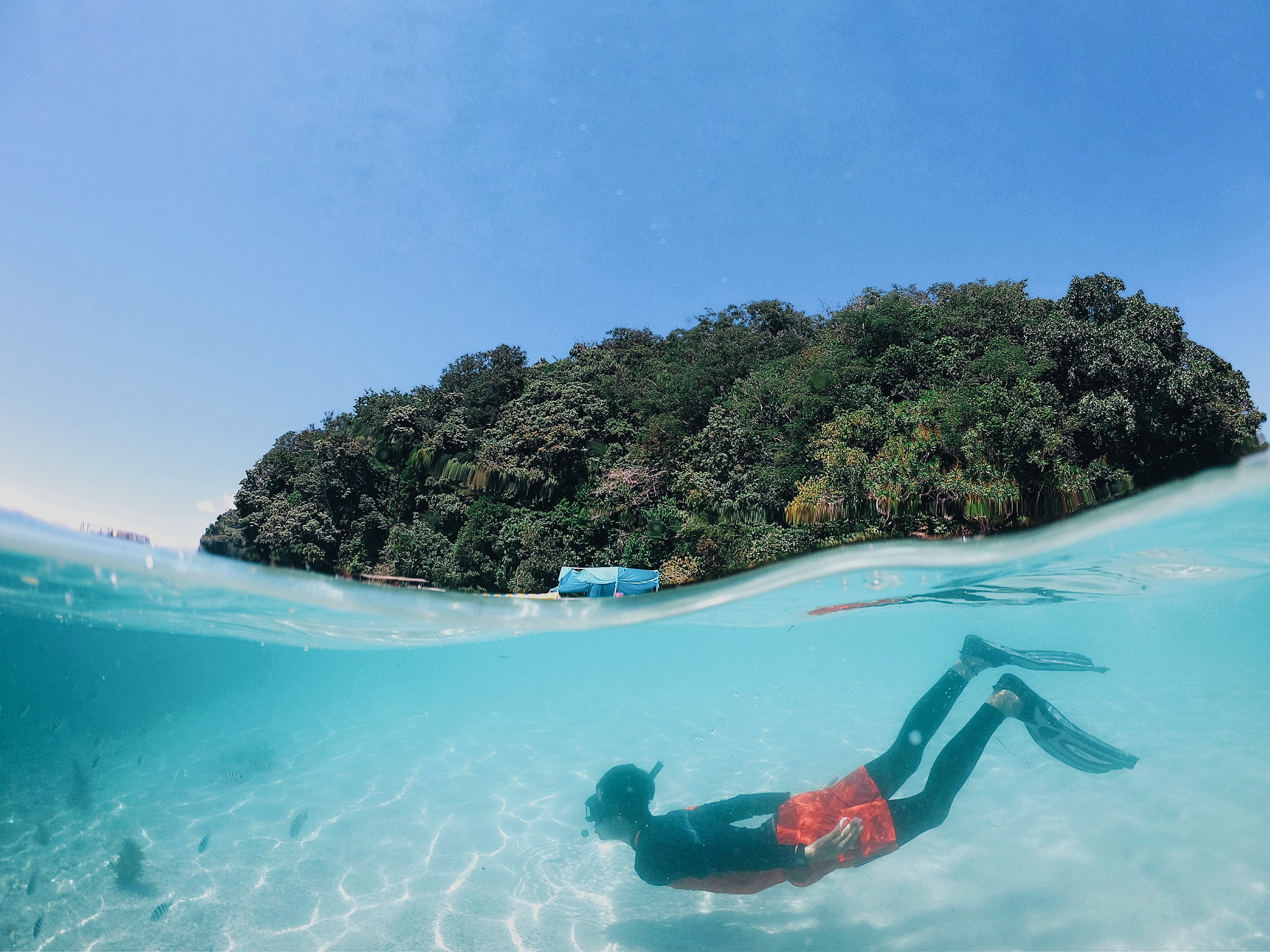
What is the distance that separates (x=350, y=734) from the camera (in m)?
13.7

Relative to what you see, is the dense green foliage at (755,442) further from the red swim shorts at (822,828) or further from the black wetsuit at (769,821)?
the red swim shorts at (822,828)

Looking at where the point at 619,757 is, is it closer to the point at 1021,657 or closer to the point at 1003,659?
the point at 1003,659

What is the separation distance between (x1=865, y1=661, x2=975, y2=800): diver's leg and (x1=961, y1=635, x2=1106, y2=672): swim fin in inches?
9.3

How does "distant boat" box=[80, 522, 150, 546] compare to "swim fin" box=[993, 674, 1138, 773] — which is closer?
"swim fin" box=[993, 674, 1138, 773]

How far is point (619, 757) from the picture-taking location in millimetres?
11180

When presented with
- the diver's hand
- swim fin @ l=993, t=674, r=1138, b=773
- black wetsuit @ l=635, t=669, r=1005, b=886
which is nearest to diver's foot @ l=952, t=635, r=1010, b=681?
swim fin @ l=993, t=674, r=1138, b=773

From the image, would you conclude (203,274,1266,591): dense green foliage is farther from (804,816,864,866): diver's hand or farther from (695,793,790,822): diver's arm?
(804,816,864,866): diver's hand

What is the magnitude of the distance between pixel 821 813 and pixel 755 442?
19923mm

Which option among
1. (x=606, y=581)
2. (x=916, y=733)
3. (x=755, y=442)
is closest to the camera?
(x=916, y=733)

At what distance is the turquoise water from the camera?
6.79 meters

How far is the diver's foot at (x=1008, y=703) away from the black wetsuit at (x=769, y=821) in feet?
0.21

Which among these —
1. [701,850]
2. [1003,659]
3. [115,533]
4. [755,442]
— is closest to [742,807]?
[701,850]

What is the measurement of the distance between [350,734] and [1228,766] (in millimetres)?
16220

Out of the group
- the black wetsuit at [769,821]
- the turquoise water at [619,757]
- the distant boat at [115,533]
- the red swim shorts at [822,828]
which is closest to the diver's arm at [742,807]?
the black wetsuit at [769,821]
